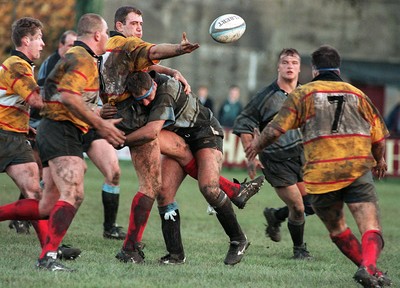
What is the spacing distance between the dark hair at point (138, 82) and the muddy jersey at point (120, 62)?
0.05 meters

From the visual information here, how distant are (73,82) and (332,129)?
84.0 inches

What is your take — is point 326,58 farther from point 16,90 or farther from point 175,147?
point 16,90

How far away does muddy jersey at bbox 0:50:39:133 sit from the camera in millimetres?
8242

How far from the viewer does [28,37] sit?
8.59 metres

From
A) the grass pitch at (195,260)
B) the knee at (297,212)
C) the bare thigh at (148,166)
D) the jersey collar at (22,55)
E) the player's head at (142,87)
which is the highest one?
the jersey collar at (22,55)

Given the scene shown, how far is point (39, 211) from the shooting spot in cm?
796

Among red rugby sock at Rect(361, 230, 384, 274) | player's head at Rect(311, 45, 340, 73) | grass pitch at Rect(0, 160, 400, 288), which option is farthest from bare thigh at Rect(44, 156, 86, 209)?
red rugby sock at Rect(361, 230, 384, 274)

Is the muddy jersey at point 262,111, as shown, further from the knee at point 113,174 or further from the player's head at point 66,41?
the player's head at point 66,41

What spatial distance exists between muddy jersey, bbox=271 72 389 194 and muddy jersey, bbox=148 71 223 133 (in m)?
1.16

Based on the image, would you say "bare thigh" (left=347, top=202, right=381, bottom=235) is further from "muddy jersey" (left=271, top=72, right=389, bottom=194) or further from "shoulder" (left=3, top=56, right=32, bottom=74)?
"shoulder" (left=3, top=56, right=32, bottom=74)

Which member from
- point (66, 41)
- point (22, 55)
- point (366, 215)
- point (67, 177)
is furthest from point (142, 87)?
point (66, 41)

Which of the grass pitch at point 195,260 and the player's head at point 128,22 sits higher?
the player's head at point 128,22

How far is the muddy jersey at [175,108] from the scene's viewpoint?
8.19 metres

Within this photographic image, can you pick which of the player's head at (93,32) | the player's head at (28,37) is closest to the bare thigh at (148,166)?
the player's head at (93,32)
